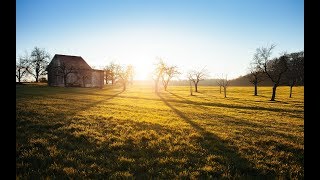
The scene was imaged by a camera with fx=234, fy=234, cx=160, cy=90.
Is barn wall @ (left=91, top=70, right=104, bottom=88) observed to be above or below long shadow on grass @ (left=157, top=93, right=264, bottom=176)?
above

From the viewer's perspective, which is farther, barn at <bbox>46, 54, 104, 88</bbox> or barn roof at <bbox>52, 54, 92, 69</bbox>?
barn roof at <bbox>52, 54, 92, 69</bbox>

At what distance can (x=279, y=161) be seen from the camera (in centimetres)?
943

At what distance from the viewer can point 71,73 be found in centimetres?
7656

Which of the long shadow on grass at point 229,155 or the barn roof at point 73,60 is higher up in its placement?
the barn roof at point 73,60

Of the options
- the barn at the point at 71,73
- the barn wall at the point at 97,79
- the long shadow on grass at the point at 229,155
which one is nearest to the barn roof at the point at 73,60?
the barn at the point at 71,73

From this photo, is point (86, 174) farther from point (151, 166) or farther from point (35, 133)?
point (35, 133)

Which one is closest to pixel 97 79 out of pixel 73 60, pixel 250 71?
pixel 73 60

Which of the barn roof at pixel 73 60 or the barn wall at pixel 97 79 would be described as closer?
the barn roof at pixel 73 60

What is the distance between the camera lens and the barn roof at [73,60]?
260ft

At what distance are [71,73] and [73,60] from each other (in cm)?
808

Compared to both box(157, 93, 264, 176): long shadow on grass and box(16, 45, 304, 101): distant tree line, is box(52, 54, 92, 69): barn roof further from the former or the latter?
box(157, 93, 264, 176): long shadow on grass

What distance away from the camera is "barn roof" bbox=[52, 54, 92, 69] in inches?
3123

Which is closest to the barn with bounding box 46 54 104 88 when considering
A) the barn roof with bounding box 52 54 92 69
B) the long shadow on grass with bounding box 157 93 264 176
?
the barn roof with bounding box 52 54 92 69

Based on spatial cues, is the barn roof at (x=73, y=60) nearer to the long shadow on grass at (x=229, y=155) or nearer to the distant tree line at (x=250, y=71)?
the distant tree line at (x=250, y=71)
